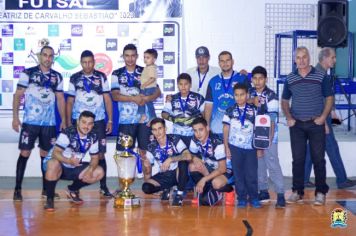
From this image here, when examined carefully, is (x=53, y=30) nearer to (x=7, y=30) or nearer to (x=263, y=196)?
(x=7, y=30)

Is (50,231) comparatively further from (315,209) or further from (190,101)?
(315,209)

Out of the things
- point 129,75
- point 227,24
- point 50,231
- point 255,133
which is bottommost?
point 50,231

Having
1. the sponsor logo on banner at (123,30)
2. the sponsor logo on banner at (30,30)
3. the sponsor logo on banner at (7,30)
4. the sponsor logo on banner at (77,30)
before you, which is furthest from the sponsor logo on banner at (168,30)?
the sponsor logo on banner at (7,30)

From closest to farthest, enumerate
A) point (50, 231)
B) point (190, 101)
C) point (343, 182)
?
point (50, 231) → point (190, 101) → point (343, 182)

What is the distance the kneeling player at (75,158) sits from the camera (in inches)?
244

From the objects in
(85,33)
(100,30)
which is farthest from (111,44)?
(85,33)

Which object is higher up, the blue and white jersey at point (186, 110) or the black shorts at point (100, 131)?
the blue and white jersey at point (186, 110)

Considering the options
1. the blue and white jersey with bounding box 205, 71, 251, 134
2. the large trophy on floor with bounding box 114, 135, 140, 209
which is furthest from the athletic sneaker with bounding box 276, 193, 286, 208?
the large trophy on floor with bounding box 114, 135, 140, 209

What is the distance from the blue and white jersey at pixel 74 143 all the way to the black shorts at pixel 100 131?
131mm

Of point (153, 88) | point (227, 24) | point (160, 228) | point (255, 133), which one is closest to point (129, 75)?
point (153, 88)

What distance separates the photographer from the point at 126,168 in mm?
6375

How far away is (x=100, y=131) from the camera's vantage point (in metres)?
6.61

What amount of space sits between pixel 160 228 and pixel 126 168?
105 cm

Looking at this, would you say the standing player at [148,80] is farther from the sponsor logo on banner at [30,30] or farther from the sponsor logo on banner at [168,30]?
the sponsor logo on banner at [30,30]
